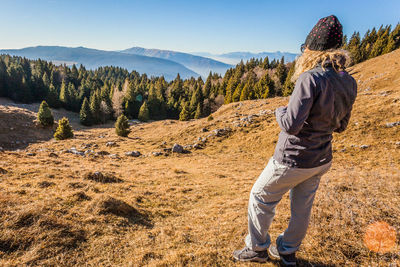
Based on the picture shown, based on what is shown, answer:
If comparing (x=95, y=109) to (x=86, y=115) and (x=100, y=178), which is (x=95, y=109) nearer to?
(x=86, y=115)

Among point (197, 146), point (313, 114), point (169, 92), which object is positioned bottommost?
point (197, 146)

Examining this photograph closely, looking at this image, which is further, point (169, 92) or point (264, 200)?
point (169, 92)

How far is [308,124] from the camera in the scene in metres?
2.37

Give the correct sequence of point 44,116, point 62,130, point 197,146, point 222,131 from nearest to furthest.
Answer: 1. point 197,146
2. point 222,131
3. point 62,130
4. point 44,116

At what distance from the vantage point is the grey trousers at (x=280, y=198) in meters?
2.57

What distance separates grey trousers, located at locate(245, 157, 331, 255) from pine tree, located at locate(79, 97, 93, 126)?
69.1 meters

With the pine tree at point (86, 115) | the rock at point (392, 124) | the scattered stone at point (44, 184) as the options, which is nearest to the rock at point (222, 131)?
the rock at point (392, 124)

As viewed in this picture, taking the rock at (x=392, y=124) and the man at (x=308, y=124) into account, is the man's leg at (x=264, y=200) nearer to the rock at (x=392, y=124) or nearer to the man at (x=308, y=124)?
the man at (x=308, y=124)

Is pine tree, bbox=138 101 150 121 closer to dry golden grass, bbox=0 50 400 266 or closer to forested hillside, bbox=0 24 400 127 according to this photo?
forested hillside, bbox=0 24 400 127

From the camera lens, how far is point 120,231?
462 cm

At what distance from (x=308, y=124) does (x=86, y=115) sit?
69843 mm

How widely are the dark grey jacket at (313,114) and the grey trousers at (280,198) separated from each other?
162mm

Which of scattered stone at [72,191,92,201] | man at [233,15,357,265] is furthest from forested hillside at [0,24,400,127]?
man at [233,15,357,265]

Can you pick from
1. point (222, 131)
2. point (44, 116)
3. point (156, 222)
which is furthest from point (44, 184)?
point (44, 116)
